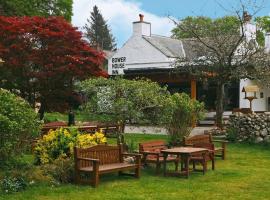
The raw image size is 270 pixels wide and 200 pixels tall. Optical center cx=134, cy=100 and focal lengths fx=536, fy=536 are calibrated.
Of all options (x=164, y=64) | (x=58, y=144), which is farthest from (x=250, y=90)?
(x=58, y=144)

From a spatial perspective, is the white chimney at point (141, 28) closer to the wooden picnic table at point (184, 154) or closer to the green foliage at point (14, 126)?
the wooden picnic table at point (184, 154)

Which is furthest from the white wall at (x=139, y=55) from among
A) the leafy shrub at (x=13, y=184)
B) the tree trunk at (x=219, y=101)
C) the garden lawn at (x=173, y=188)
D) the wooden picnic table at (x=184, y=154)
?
the leafy shrub at (x=13, y=184)

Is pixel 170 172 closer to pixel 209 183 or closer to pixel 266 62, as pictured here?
pixel 209 183

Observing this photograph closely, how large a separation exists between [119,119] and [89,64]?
5.68 m

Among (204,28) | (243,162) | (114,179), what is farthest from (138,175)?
(204,28)

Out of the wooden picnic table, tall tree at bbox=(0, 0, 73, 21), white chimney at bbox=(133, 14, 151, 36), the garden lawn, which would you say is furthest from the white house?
the garden lawn

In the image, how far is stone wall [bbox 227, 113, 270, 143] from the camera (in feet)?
64.0

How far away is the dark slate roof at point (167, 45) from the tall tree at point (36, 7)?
6894mm

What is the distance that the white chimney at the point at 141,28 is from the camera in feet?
109

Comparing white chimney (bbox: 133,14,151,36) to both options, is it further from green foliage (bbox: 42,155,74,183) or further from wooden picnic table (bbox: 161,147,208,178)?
green foliage (bbox: 42,155,74,183)

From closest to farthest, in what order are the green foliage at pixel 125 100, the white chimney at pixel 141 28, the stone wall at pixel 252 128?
1. the green foliage at pixel 125 100
2. the stone wall at pixel 252 128
3. the white chimney at pixel 141 28

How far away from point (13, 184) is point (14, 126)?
3.43 feet

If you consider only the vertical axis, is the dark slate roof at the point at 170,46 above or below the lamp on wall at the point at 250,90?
above

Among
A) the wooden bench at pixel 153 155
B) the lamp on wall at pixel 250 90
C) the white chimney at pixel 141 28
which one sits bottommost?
the wooden bench at pixel 153 155
